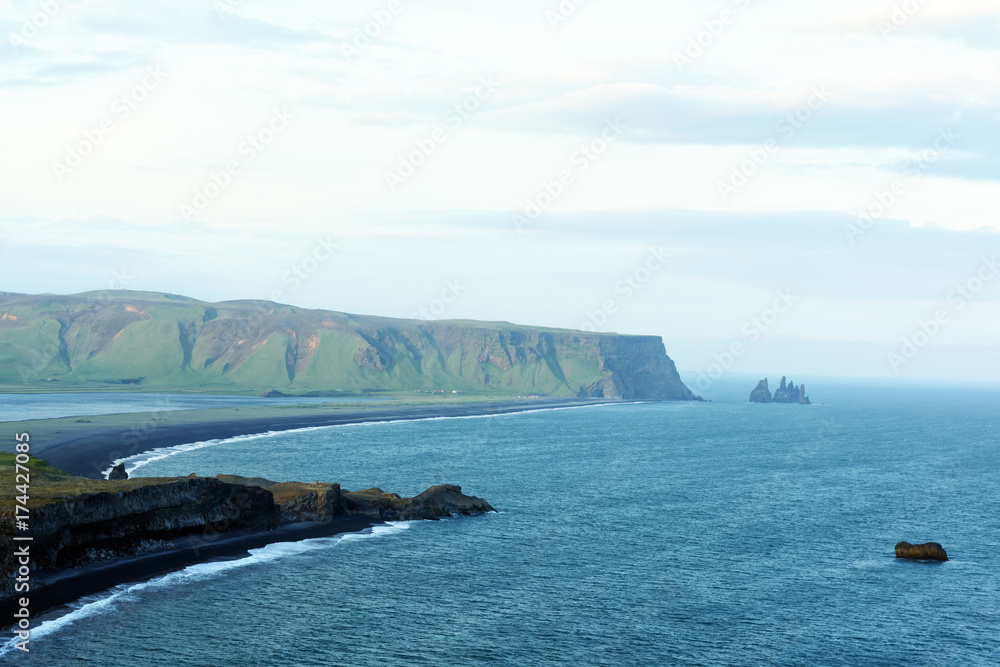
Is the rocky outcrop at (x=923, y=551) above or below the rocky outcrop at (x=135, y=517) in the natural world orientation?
below

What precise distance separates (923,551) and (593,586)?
1255 inches

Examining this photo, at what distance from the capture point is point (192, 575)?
200 ft

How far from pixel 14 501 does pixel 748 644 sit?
48.5 m

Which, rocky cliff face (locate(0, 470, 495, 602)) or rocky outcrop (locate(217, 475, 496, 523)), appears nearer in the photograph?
rocky cliff face (locate(0, 470, 495, 602))

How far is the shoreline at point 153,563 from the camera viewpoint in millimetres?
53125

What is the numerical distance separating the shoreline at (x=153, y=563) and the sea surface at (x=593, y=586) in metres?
1.49

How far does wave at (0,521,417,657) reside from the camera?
48.9 m

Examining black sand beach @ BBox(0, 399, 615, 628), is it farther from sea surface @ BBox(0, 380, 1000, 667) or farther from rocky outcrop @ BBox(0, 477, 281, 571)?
sea surface @ BBox(0, 380, 1000, 667)

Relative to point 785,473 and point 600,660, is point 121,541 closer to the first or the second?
point 600,660

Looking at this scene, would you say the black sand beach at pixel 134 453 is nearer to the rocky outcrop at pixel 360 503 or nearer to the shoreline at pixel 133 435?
the shoreline at pixel 133 435

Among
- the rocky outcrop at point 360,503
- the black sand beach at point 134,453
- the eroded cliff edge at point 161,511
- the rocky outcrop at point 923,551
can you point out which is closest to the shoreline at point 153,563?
the black sand beach at point 134,453

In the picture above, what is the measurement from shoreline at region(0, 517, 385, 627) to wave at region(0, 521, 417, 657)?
74 cm

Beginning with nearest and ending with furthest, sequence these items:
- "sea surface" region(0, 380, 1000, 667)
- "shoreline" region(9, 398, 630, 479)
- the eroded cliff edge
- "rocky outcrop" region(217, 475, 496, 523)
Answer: "sea surface" region(0, 380, 1000, 667) → the eroded cliff edge → "rocky outcrop" region(217, 475, 496, 523) → "shoreline" region(9, 398, 630, 479)

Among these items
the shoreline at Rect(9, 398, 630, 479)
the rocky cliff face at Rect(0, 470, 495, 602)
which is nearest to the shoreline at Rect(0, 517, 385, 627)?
the rocky cliff face at Rect(0, 470, 495, 602)
